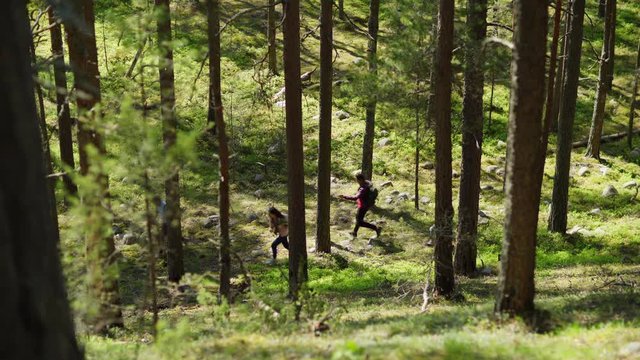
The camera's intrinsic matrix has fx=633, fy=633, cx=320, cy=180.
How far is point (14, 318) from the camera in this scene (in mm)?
4555

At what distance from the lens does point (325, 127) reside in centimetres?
1664

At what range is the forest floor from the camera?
7.29 m

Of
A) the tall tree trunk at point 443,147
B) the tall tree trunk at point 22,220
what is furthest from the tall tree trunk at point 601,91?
the tall tree trunk at point 22,220

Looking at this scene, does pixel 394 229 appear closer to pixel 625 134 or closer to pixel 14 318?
pixel 625 134

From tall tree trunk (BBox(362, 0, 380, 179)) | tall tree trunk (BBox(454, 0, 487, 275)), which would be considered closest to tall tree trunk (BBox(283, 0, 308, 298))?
tall tree trunk (BBox(454, 0, 487, 275))

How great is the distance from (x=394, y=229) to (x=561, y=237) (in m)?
4.86

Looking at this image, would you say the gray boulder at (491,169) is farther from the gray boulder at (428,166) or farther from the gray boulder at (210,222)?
the gray boulder at (210,222)

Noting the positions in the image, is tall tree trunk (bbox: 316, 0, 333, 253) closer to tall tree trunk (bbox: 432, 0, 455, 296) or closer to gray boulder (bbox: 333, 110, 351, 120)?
tall tree trunk (bbox: 432, 0, 455, 296)

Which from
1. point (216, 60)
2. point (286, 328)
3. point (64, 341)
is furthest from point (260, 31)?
point (64, 341)

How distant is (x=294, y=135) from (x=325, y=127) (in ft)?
14.4

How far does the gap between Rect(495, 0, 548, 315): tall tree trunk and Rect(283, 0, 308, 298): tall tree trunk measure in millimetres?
4816

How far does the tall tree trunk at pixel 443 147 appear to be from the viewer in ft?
37.1

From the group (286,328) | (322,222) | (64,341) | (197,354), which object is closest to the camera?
(64,341)

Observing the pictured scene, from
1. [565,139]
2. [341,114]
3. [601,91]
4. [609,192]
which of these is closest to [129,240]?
[341,114]
